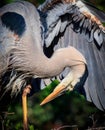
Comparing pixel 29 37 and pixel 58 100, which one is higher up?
pixel 29 37

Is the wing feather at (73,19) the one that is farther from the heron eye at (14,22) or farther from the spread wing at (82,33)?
the heron eye at (14,22)

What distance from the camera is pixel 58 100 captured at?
5.86 m

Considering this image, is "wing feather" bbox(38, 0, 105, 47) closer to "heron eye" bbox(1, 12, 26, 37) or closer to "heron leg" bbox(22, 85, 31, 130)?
"heron eye" bbox(1, 12, 26, 37)

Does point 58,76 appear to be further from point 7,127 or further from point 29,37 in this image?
point 7,127

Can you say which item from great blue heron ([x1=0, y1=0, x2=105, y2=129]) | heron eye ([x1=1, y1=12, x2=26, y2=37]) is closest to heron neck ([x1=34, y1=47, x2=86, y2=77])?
great blue heron ([x1=0, y1=0, x2=105, y2=129])

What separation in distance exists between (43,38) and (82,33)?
423 millimetres

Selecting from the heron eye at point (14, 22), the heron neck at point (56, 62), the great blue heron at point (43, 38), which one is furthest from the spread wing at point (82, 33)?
the heron neck at point (56, 62)

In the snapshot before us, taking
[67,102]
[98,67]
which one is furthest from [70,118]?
[98,67]

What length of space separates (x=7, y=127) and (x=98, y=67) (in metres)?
1.28

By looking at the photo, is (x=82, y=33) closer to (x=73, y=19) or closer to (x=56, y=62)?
(x=73, y=19)

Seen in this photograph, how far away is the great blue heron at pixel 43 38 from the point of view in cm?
532

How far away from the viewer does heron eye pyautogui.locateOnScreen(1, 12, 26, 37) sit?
5.46 metres

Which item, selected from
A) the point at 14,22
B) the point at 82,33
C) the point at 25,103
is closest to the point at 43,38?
the point at 14,22

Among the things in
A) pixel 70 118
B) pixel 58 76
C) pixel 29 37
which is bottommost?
pixel 70 118
